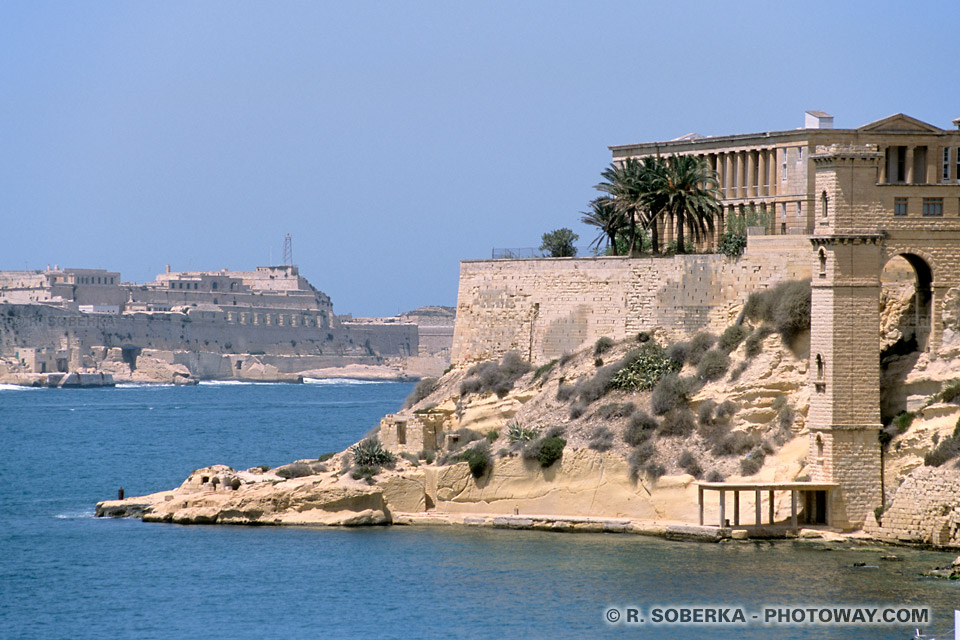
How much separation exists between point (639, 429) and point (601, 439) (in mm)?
818

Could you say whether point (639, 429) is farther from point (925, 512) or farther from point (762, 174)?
point (762, 174)

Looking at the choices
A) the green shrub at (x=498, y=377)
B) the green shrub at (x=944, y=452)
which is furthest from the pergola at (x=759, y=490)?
the green shrub at (x=498, y=377)

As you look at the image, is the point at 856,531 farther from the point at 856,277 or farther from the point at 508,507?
the point at 508,507

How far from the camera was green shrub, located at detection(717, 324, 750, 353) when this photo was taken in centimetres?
3612

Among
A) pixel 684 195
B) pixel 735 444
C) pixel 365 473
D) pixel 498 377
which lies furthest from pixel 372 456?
pixel 684 195

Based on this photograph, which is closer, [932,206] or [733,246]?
[932,206]

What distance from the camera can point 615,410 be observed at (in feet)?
120

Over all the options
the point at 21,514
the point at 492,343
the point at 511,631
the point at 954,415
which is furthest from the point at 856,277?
the point at 21,514

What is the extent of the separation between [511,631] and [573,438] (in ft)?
33.9

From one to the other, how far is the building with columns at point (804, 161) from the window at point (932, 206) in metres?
4.47

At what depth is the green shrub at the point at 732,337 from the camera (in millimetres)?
36125

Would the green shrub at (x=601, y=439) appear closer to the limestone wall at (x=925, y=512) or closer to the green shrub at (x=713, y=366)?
the green shrub at (x=713, y=366)

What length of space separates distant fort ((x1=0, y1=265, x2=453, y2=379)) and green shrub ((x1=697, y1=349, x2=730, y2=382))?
99.6 meters

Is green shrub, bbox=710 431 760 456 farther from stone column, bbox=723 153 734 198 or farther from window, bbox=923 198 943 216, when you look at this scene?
stone column, bbox=723 153 734 198
